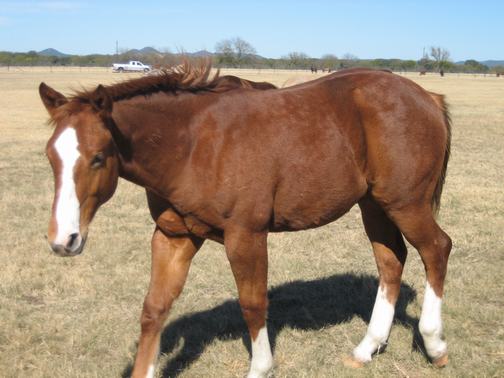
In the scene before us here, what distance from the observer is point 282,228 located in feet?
12.9

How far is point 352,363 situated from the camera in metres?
4.36

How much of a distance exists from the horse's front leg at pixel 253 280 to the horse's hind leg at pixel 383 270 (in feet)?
2.98

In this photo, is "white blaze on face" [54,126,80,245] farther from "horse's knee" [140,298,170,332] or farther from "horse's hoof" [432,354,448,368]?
"horse's hoof" [432,354,448,368]

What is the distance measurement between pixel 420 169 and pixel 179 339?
2304mm

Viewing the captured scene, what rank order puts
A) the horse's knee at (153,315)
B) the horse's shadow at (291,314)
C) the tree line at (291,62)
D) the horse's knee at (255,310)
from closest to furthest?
the horse's knee at (255,310) → the horse's knee at (153,315) → the horse's shadow at (291,314) → the tree line at (291,62)

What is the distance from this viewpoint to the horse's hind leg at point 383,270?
4445mm

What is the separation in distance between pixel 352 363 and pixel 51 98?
2.80 metres

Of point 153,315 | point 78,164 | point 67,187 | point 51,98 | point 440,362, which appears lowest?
point 440,362

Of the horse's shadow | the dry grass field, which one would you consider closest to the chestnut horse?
the dry grass field

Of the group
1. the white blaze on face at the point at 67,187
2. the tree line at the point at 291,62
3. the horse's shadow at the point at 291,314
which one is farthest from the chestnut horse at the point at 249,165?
the tree line at the point at 291,62

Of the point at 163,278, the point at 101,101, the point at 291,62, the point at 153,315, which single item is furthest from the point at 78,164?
the point at 291,62

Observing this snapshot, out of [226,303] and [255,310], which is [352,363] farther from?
[226,303]

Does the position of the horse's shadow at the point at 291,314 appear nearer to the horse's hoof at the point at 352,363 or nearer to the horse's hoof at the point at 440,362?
the horse's hoof at the point at 440,362

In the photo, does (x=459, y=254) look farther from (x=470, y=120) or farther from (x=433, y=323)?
(x=470, y=120)
